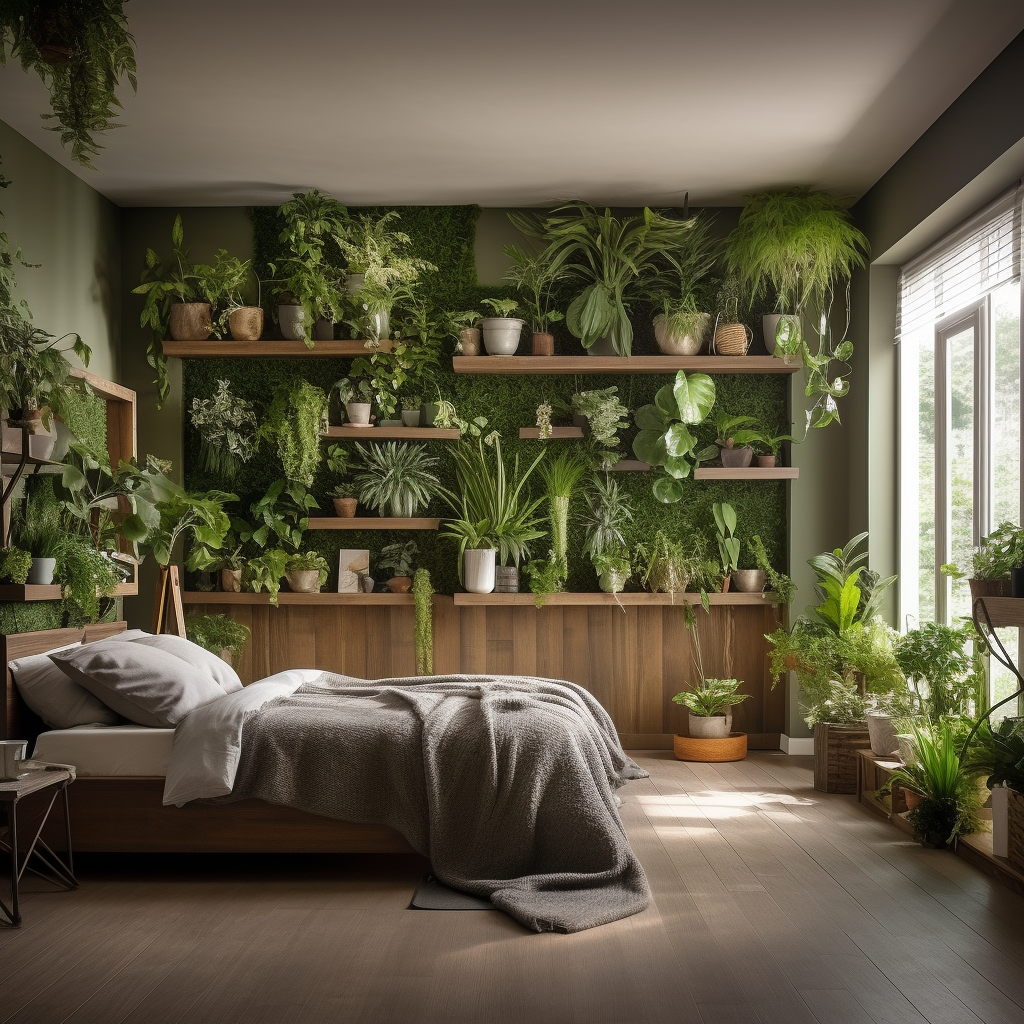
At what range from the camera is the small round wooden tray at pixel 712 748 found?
5.84 meters

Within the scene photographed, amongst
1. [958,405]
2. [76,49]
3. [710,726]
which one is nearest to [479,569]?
[710,726]

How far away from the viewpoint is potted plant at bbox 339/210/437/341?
5.98 meters

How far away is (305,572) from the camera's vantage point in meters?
6.09

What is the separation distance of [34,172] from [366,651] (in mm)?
3102

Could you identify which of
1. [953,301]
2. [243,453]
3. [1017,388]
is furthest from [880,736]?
[243,453]

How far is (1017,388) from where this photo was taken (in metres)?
4.57

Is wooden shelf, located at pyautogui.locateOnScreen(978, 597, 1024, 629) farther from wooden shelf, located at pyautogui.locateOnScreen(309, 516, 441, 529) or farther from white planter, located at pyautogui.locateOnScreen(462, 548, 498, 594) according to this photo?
wooden shelf, located at pyautogui.locateOnScreen(309, 516, 441, 529)

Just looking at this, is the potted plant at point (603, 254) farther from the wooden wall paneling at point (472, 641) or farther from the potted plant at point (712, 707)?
the potted plant at point (712, 707)

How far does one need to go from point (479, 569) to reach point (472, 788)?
2.46 meters

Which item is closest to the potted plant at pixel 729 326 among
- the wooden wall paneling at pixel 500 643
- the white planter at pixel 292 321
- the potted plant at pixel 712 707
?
the potted plant at pixel 712 707

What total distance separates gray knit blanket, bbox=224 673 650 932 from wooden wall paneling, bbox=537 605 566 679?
2410 millimetres

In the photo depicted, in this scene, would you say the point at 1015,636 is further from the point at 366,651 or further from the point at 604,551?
the point at 366,651

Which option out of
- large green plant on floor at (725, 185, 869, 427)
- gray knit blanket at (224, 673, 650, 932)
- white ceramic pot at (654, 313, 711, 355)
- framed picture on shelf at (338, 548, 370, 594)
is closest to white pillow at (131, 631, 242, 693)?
gray knit blanket at (224, 673, 650, 932)

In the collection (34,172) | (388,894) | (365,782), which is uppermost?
(34,172)
